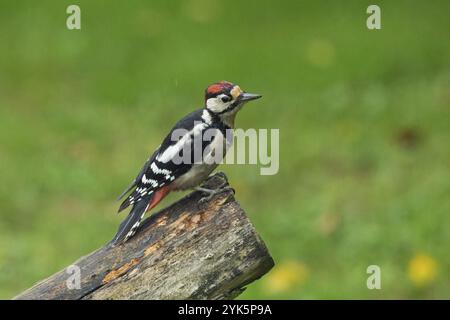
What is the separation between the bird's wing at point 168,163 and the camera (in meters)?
4.31

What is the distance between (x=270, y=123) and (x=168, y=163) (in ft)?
13.1

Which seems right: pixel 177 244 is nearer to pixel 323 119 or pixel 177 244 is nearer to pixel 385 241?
pixel 385 241

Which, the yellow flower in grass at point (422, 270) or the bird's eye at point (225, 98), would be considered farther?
the yellow flower in grass at point (422, 270)

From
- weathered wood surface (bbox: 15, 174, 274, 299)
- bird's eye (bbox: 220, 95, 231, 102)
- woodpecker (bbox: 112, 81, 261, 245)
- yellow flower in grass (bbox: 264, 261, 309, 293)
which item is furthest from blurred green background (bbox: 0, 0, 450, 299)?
weathered wood surface (bbox: 15, 174, 274, 299)

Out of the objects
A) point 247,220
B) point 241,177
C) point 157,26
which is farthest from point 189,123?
point 157,26

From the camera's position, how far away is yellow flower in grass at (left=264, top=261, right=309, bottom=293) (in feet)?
21.3

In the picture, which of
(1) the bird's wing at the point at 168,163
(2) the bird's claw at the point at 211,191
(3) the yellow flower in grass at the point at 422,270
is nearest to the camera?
(2) the bird's claw at the point at 211,191

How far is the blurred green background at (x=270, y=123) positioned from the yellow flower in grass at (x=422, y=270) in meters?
0.01

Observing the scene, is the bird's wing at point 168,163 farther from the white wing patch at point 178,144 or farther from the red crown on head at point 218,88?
the red crown on head at point 218,88

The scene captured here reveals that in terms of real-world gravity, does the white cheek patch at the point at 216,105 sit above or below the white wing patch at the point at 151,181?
above

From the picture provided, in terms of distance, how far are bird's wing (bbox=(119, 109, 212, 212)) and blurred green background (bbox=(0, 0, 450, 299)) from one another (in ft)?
7.28

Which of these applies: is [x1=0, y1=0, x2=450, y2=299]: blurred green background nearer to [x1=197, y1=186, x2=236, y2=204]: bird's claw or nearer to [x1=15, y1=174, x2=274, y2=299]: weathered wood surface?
[x1=197, y1=186, x2=236, y2=204]: bird's claw

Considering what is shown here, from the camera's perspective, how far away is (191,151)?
14.4 ft

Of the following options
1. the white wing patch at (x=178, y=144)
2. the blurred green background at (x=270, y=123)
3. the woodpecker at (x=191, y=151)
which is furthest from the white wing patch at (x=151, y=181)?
the blurred green background at (x=270, y=123)
